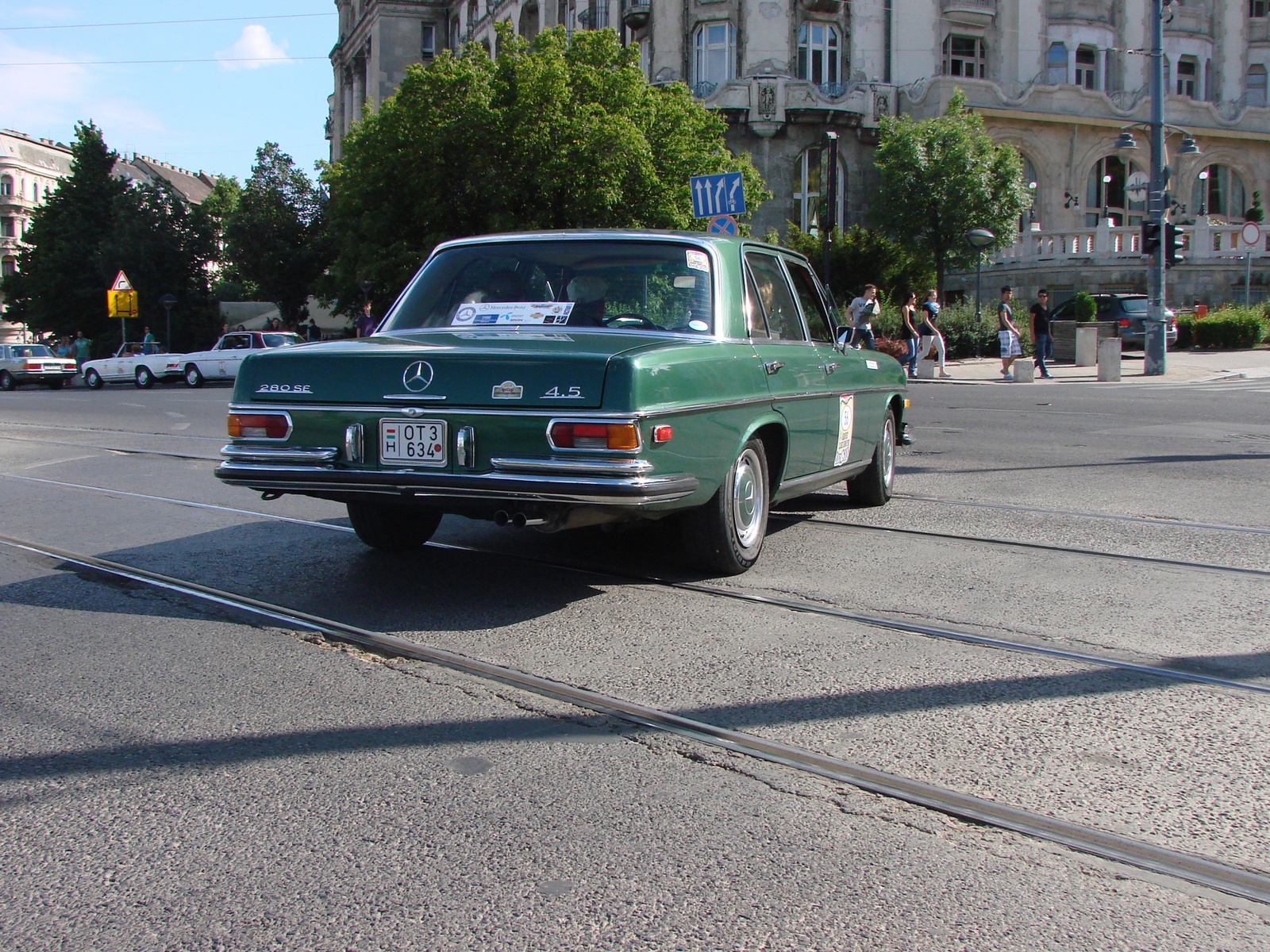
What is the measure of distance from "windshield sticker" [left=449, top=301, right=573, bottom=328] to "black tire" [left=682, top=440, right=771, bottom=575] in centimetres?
108

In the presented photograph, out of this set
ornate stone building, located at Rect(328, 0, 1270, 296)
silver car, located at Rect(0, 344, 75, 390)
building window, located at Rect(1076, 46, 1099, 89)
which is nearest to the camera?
silver car, located at Rect(0, 344, 75, 390)

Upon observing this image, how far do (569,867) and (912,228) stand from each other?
38400 millimetres

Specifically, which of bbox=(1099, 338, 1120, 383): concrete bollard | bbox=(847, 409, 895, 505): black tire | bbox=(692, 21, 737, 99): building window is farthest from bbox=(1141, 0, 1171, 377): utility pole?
bbox=(692, 21, 737, 99): building window

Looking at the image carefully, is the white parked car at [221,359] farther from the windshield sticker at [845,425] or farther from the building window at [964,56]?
the building window at [964,56]

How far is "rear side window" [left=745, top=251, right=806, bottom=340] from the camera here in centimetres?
627

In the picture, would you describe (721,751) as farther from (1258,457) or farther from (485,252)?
(1258,457)

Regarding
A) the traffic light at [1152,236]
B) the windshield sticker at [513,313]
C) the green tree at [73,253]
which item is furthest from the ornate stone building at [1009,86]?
the windshield sticker at [513,313]

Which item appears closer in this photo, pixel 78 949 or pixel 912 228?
pixel 78 949

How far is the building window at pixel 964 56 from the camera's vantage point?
46000 millimetres

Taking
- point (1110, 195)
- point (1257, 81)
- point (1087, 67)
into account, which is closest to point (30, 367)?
point (1087, 67)

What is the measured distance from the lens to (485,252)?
6.01 metres

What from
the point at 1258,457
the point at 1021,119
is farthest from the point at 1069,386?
the point at 1021,119

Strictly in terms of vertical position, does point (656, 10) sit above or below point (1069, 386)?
above

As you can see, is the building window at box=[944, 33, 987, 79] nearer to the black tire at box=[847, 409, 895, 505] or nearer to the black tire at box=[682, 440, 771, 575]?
the black tire at box=[847, 409, 895, 505]
